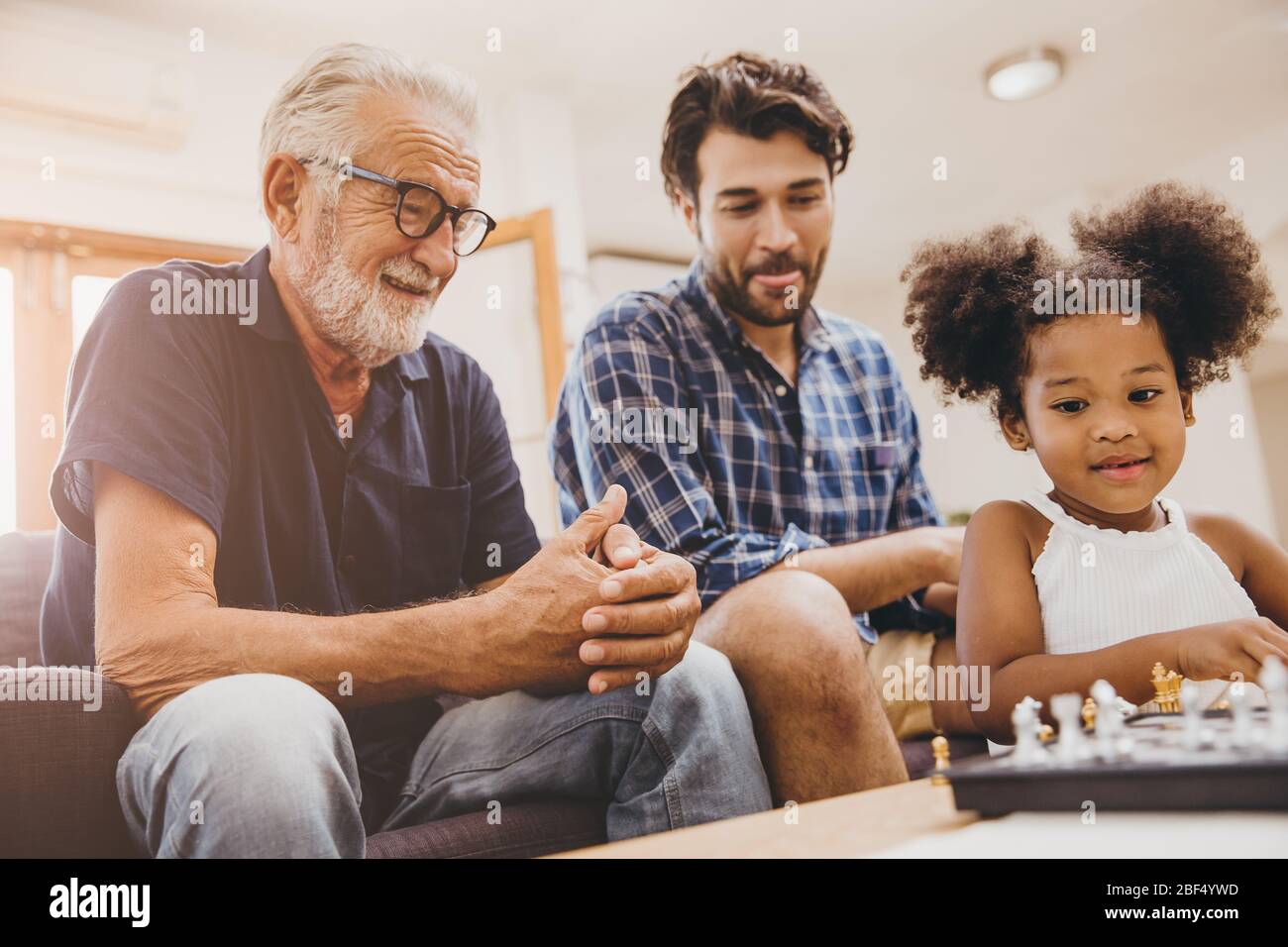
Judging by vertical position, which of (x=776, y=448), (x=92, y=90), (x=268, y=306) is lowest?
(x=776, y=448)

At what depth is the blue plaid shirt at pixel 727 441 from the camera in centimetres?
107

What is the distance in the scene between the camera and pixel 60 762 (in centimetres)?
65

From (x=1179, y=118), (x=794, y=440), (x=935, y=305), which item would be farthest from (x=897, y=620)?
(x=1179, y=118)

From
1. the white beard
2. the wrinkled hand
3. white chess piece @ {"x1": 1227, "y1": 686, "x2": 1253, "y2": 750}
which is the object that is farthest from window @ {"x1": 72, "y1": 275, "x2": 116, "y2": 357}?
white chess piece @ {"x1": 1227, "y1": 686, "x2": 1253, "y2": 750}

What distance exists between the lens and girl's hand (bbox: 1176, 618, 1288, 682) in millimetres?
697

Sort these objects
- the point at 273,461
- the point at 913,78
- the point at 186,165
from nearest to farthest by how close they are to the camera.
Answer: the point at 273,461 < the point at 186,165 < the point at 913,78

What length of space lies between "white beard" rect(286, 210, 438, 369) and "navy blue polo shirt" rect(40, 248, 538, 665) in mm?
35

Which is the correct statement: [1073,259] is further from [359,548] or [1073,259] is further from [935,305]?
[359,548]

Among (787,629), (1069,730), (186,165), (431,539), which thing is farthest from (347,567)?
(186,165)

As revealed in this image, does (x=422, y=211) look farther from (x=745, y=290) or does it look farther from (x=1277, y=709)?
(x=1277, y=709)

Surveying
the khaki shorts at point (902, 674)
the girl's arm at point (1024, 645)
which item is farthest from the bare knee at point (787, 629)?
the khaki shorts at point (902, 674)

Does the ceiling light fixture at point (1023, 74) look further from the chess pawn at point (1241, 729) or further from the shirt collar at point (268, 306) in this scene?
the chess pawn at point (1241, 729)

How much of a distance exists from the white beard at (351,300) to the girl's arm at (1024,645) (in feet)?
1.92

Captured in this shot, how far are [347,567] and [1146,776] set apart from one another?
0.70m
